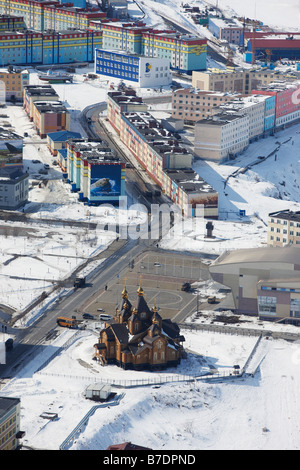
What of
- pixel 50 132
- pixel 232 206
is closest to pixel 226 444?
pixel 232 206

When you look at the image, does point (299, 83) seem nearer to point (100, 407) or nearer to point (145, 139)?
point (145, 139)

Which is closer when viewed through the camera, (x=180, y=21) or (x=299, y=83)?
(x=299, y=83)

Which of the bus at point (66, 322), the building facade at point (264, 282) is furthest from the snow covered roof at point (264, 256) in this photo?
the bus at point (66, 322)

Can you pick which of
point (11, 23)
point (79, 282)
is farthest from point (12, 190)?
point (11, 23)

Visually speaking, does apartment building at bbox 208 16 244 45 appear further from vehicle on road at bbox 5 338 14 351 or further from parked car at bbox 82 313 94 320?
vehicle on road at bbox 5 338 14 351

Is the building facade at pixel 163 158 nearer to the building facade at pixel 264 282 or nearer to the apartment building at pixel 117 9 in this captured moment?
the building facade at pixel 264 282

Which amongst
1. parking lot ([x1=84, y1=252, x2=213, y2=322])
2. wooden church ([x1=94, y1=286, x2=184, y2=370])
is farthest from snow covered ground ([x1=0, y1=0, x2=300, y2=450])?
parking lot ([x1=84, y1=252, x2=213, y2=322])
